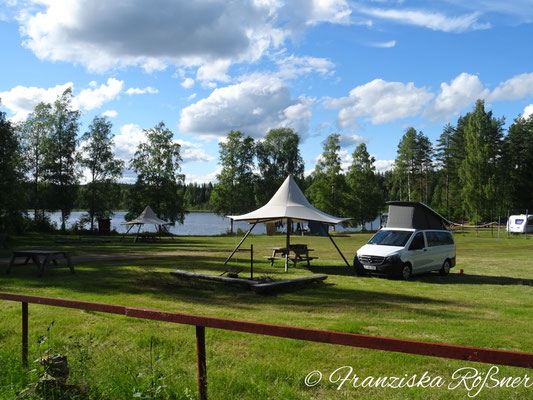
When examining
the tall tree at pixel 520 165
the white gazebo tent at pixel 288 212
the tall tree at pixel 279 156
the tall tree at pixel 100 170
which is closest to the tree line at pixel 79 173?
the tall tree at pixel 100 170

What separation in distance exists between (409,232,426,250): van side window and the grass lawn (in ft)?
4.98

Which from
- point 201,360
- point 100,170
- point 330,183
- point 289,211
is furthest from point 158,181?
point 201,360

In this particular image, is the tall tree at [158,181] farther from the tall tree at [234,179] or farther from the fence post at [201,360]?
the fence post at [201,360]

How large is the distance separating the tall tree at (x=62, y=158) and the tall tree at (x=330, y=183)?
29.1 metres

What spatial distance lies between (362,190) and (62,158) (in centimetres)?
3610

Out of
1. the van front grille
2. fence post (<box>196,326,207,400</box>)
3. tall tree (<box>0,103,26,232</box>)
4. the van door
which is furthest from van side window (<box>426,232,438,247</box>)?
tall tree (<box>0,103,26,232</box>)

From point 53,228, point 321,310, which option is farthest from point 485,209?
point 321,310

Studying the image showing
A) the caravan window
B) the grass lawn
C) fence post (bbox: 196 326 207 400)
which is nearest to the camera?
fence post (bbox: 196 326 207 400)

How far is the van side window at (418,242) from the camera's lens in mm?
15926

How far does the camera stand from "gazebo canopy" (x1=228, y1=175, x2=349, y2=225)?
17.3 m

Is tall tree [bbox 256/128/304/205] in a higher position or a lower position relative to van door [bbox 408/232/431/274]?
higher

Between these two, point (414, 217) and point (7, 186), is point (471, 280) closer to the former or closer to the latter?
point (414, 217)

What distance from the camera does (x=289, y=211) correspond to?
17.7m

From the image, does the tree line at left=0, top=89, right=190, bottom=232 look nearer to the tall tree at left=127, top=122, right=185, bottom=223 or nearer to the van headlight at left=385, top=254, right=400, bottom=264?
the tall tree at left=127, top=122, right=185, bottom=223
